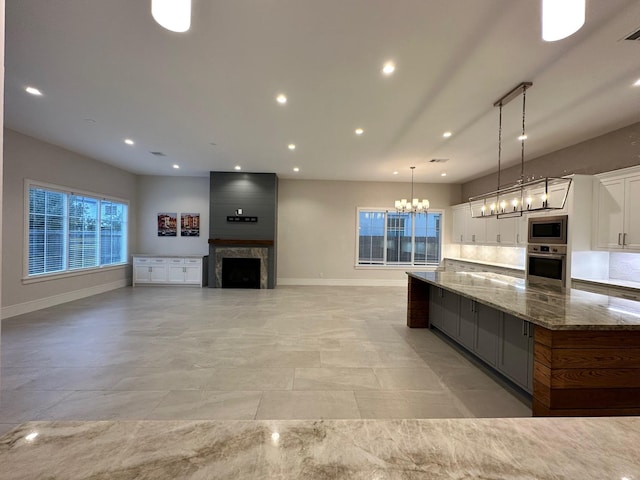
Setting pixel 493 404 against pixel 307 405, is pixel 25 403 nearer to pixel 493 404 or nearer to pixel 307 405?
pixel 307 405

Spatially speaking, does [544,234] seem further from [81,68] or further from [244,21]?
[81,68]

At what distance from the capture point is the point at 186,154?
629 centimetres

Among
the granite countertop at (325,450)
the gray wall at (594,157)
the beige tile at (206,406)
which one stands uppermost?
the gray wall at (594,157)

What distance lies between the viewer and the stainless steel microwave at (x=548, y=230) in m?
4.80

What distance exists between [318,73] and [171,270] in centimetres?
666

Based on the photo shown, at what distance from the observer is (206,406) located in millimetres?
2580

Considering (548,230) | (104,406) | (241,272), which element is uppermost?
(548,230)

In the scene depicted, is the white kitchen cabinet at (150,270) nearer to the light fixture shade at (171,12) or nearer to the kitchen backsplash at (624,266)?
the light fixture shade at (171,12)

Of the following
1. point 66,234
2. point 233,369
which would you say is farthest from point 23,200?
point 233,369

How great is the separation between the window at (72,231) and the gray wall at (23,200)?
0.19 metres

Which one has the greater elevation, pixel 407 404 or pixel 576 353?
pixel 576 353

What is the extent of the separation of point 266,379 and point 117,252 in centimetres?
682

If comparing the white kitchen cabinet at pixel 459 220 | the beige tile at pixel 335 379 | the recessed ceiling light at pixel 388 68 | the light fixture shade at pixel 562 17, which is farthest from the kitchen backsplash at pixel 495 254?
the light fixture shade at pixel 562 17

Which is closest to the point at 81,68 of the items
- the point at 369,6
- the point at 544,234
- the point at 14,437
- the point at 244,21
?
the point at 244,21
